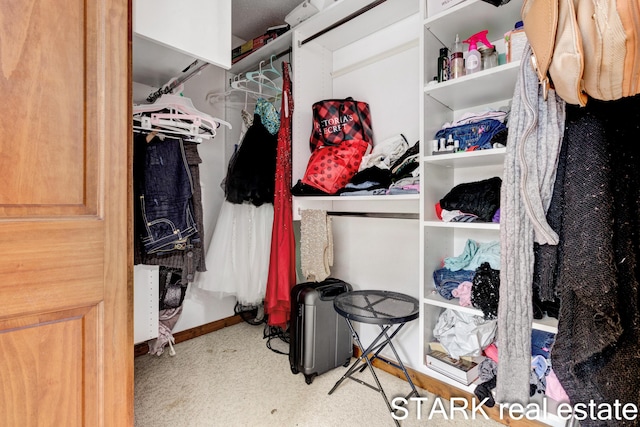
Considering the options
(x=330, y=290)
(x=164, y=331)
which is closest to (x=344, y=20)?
(x=330, y=290)

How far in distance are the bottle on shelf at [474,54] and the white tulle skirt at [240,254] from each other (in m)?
1.54

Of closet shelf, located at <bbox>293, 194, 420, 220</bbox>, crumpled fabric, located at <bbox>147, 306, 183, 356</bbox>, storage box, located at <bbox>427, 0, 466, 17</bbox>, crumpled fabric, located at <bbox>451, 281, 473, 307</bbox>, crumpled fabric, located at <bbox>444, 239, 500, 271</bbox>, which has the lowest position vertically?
crumpled fabric, located at <bbox>147, 306, 183, 356</bbox>

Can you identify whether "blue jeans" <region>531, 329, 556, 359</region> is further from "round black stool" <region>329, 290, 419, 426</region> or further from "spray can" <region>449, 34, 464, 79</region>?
"spray can" <region>449, 34, 464, 79</region>

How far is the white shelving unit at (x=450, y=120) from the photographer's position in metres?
1.28

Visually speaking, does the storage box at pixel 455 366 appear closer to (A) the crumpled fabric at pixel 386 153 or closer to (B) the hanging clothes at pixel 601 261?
(B) the hanging clothes at pixel 601 261

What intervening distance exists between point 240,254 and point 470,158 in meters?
1.59

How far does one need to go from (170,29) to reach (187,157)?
0.74m

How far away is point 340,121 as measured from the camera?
1902 millimetres

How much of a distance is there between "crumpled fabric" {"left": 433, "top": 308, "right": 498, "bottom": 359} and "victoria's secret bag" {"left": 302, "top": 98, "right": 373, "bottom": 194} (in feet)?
3.00

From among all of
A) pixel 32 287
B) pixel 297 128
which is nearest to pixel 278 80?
pixel 297 128

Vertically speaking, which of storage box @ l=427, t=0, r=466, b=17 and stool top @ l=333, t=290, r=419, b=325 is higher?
storage box @ l=427, t=0, r=466, b=17

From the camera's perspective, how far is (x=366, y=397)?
5.49 feet

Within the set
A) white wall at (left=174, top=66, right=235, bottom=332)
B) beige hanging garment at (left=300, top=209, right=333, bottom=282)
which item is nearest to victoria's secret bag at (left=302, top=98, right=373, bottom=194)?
beige hanging garment at (left=300, top=209, right=333, bottom=282)

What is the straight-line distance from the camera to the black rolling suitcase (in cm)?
183
